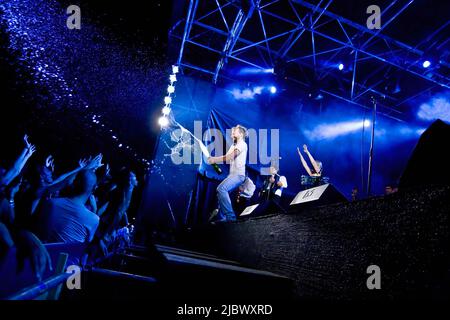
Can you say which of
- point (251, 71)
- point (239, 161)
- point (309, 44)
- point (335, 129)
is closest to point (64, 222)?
point (239, 161)

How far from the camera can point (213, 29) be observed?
7.22m

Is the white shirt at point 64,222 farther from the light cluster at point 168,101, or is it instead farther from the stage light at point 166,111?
the stage light at point 166,111

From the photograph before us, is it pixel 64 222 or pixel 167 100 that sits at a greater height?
pixel 167 100

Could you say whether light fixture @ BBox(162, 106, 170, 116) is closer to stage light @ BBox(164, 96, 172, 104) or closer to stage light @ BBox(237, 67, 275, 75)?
stage light @ BBox(164, 96, 172, 104)

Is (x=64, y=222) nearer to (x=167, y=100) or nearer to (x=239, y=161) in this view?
(x=239, y=161)

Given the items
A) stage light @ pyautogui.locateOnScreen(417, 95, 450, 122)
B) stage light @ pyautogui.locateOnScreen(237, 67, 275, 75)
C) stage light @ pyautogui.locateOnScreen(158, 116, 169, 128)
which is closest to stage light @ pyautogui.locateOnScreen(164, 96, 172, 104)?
stage light @ pyautogui.locateOnScreen(158, 116, 169, 128)

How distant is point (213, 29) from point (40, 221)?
620 cm

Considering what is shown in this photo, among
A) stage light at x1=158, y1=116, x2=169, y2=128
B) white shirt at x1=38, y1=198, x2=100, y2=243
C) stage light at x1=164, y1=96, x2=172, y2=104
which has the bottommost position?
white shirt at x1=38, y1=198, x2=100, y2=243

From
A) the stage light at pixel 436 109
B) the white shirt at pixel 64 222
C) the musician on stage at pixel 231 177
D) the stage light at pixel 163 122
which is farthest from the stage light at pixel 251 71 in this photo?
the white shirt at pixel 64 222

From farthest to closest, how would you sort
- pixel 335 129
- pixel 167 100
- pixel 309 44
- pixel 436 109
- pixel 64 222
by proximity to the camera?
pixel 335 129 → pixel 167 100 → pixel 436 109 → pixel 309 44 → pixel 64 222

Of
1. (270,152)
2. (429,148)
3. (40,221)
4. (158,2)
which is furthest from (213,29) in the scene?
(429,148)

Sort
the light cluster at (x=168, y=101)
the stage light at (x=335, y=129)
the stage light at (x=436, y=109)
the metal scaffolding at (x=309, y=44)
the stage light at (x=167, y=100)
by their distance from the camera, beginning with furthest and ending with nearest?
the stage light at (x=335, y=129)
the stage light at (x=167, y=100)
the light cluster at (x=168, y=101)
the stage light at (x=436, y=109)
the metal scaffolding at (x=309, y=44)
